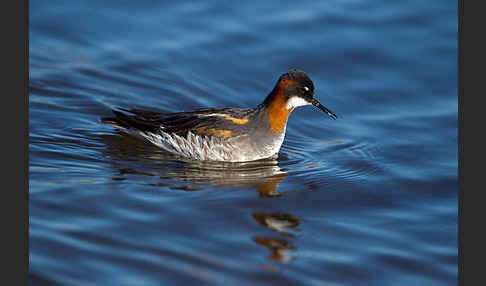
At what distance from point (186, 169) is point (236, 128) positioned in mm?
977

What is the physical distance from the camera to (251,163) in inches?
401

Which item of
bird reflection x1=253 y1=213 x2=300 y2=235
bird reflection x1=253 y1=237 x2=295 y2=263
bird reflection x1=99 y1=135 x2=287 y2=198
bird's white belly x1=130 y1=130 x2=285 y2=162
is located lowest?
bird reflection x1=253 y1=237 x2=295 y2=263

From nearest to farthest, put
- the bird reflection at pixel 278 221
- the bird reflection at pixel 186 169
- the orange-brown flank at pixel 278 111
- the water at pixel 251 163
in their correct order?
the water at pixel 251 163
the bird reflection at pixel 278 221
the bird reflection at pixel 186 169
the orange-brown flank at pixel 278 111

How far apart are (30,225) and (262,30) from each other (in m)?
6.90

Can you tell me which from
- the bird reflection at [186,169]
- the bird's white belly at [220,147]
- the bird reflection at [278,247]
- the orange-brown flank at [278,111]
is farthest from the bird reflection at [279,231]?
the orange-brown flank at [278,111]

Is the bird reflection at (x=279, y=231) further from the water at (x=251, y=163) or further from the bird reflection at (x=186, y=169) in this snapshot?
the bird reflection at (x=186, y=169)

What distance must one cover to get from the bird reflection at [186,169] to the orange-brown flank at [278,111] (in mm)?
447

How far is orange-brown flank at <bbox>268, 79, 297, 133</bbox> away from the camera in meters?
10.3

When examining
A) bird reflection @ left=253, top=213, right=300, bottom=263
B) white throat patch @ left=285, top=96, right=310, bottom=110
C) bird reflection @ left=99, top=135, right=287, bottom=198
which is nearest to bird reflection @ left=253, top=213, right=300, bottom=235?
bird reflection @ left=253, top=213, right=300, bottom=263

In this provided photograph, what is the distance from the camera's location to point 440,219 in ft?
28.0

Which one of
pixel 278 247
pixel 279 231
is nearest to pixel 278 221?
pixel 279 231

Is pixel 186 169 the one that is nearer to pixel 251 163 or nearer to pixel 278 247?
pixel 251 163

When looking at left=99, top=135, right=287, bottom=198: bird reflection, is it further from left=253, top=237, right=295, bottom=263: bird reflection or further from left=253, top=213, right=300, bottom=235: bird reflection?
left=253, top=237, right=295, bottom=263: bird reflection

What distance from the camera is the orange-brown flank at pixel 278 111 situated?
404 inches
